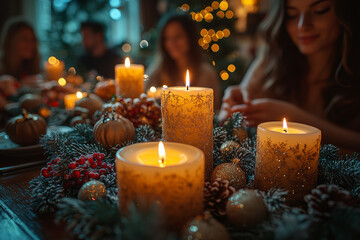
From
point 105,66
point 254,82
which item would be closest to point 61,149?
point 254,82

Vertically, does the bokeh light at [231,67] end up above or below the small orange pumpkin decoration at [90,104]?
above

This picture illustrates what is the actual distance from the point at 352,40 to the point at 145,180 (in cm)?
117

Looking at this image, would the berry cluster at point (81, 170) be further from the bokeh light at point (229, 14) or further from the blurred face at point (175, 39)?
the bokeh light at point (229, 14)

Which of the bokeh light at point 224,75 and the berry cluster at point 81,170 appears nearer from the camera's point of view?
the berry cluster at point 81,170

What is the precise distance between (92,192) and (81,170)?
0.09m

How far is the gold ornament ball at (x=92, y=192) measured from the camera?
0.50m

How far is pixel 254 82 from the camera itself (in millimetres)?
1744

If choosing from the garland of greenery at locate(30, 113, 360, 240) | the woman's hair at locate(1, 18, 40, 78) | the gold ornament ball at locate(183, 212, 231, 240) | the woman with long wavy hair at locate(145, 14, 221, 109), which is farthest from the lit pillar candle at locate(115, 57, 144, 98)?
the woman's hair at locate(1, 18, 40, 78)

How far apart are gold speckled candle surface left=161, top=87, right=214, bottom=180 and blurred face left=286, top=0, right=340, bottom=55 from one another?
0.76m

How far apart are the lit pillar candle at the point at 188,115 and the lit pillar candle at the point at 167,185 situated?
0.12m

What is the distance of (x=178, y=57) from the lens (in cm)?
258

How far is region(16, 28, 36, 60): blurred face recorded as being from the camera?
2.92 m

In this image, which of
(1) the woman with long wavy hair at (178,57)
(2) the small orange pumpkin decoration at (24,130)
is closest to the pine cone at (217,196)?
(2) the small orange pumpkin decoration at (24,130)

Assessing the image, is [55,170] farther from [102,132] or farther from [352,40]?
[352,40]
